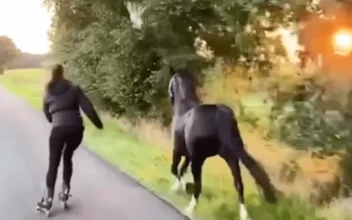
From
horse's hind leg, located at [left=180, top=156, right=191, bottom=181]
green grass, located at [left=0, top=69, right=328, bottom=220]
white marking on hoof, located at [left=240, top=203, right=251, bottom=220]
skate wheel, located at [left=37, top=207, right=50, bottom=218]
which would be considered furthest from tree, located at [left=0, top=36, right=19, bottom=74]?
white marking on hoof, located at [left=240, top=203, right=251, bottom=220]

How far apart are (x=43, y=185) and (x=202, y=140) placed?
0.39 meters

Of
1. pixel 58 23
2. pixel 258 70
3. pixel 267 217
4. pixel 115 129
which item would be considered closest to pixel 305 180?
pixel 267 217

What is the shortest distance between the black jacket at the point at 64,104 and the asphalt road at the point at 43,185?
5 cm

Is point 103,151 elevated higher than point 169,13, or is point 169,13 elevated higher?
point 169,13

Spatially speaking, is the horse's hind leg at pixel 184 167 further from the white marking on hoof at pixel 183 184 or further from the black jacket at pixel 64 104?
the black jacket at pixel 64 104

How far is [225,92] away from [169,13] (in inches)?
12.0

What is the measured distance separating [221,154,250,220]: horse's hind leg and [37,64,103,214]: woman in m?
0.34

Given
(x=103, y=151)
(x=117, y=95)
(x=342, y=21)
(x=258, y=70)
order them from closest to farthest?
1. (x=342, y=21)
2. (x=258, y=70)
3. (x=103, y=151)
4. (x=117, y=95)

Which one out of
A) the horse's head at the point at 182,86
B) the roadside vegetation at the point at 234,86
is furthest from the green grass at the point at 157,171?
the horse's head at the point at 182,86

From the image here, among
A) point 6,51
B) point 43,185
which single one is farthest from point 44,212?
point 6,51

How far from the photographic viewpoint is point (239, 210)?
1363mm

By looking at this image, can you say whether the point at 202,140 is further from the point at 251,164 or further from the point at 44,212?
the point at 44,212

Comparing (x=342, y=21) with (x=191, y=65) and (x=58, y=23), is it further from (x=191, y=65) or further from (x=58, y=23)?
(x=58, y=23)

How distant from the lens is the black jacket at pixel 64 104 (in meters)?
1.40
